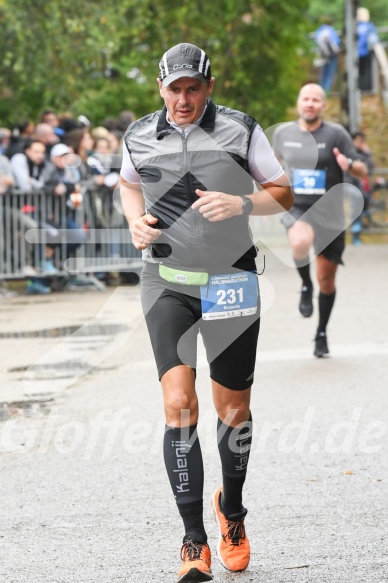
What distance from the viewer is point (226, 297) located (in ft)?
17.4

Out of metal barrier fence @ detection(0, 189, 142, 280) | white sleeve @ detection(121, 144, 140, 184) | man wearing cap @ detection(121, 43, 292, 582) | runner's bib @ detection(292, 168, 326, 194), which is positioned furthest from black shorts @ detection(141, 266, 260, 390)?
metal barrier fence @ detection(0, 189, 142, 280)

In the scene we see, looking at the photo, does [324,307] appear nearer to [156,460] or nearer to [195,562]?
→ [156,460]

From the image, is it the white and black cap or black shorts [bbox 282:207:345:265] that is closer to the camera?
the white and black cap

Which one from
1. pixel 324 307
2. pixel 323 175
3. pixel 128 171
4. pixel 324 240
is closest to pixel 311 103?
pixel 323 175

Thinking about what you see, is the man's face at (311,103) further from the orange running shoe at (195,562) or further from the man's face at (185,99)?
the orange running shoe at (195,562)

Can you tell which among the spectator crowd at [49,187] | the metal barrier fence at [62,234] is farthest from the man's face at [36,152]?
the metal barrier fence at [62,234]

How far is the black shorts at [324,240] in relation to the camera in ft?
34.7

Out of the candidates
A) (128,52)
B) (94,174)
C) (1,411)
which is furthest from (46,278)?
(128,52)

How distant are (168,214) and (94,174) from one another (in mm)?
11891

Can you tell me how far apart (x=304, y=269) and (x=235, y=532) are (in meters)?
6.09

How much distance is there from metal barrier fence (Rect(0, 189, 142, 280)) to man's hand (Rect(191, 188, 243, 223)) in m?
11.1

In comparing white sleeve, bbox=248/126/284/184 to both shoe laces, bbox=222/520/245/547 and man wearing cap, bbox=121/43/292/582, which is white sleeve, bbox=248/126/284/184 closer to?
man wearing cap, bbox=121/43/292/582

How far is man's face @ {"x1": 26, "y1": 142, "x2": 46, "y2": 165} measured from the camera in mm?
16172

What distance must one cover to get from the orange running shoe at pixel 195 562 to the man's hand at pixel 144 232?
116 cm
